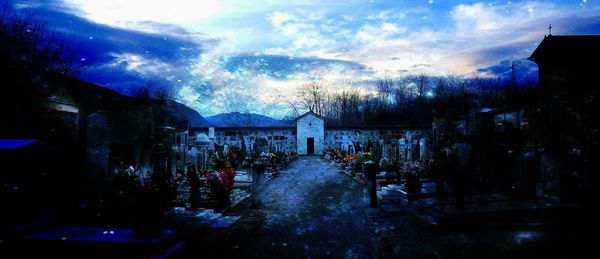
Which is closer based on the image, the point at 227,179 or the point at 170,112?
the point at 227,179

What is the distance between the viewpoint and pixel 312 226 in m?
7.95

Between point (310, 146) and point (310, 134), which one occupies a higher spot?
point (310, 134)

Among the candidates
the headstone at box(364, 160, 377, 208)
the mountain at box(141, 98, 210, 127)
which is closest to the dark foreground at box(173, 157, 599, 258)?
the headstone at box(364, 160, 377, 208)

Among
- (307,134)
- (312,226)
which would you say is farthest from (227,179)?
(307,134)

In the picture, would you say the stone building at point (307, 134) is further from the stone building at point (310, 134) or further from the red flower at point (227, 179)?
the red flower at point (227, 179)

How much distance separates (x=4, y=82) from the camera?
34.5ft

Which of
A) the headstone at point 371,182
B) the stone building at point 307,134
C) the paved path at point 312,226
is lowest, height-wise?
the paved path at point 312,226

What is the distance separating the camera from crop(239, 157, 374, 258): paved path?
618cm

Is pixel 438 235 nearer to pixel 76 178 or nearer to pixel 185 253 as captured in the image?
pixel 185 253

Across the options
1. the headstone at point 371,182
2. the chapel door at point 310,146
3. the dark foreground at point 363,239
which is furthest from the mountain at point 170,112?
the dark foreground at point 363,239

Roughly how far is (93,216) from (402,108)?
176 feet

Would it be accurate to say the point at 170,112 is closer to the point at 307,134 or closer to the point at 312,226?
the point at 307,134

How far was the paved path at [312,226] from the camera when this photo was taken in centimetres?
618

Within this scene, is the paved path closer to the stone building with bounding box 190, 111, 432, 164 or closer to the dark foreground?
the dark foreground
